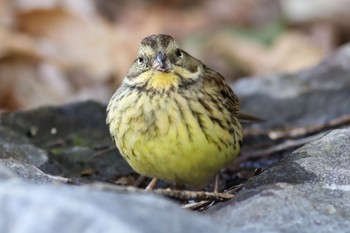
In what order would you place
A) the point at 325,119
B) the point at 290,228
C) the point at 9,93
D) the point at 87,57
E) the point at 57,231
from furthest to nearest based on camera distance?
1. the point at 87,57
2. the point at 9,93
3. the point at 325,119
4. the point at 290,228
5. the point at 57,231

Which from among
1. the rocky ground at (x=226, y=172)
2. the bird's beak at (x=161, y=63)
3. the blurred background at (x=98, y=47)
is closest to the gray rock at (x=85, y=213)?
the rocky ground at (x=226, y=172)

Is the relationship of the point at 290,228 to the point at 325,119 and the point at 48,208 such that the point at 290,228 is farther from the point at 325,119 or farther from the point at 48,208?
the point at 325,119

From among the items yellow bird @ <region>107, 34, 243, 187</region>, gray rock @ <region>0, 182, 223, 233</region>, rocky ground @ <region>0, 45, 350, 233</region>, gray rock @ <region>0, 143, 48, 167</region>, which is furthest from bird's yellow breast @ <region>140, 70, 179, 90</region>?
gray rock @ <region>0, 182, 223, 233</region>

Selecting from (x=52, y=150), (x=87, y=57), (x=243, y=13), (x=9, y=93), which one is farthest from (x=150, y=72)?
(x=243, y=13)

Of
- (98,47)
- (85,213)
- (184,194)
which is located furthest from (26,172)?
(98,47)

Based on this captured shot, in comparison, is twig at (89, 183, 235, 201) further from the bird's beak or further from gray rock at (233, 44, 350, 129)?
gray rock at (233, 44, 350, 129)

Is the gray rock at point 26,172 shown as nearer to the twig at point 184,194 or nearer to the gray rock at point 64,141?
the twig at point 184,194
